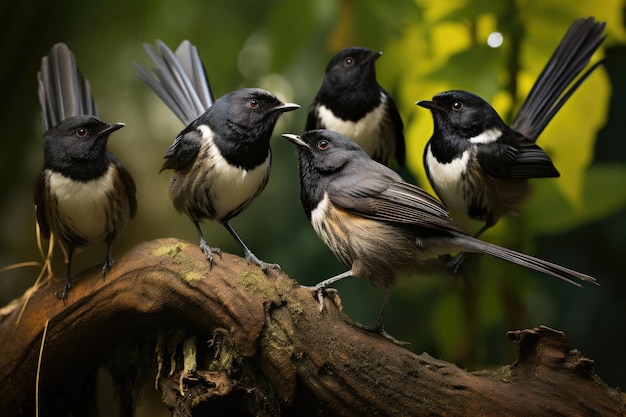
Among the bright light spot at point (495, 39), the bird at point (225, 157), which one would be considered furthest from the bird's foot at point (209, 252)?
the bright light spot at point (495, 39)

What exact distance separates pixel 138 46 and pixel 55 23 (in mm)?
456

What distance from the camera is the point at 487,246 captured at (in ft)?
6.23

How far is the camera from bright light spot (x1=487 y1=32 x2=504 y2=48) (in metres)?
2.63

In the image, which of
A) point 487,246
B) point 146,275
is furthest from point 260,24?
point 487,246

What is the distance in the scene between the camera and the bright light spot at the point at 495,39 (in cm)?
263

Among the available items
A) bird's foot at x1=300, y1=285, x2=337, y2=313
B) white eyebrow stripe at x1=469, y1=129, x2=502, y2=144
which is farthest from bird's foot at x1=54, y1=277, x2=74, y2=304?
white eyebrow stripe at x1=469, y1=129, x2=502, y2=144

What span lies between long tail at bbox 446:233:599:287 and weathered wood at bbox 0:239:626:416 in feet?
0.68

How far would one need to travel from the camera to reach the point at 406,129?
9.02 feet

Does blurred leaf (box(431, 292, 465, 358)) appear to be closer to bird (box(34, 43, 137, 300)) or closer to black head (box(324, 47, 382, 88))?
black head (box(324, 47, 382, 88))

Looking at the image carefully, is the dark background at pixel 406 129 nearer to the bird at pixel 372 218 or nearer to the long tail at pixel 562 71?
the long tail at pixel 562 71

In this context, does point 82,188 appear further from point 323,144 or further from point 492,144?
point 492,144

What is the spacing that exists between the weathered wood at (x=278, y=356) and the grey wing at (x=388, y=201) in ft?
0.98

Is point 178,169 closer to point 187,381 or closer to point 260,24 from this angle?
point 187,381

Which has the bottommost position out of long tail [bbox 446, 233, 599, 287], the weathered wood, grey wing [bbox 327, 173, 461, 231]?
the weathered wood
